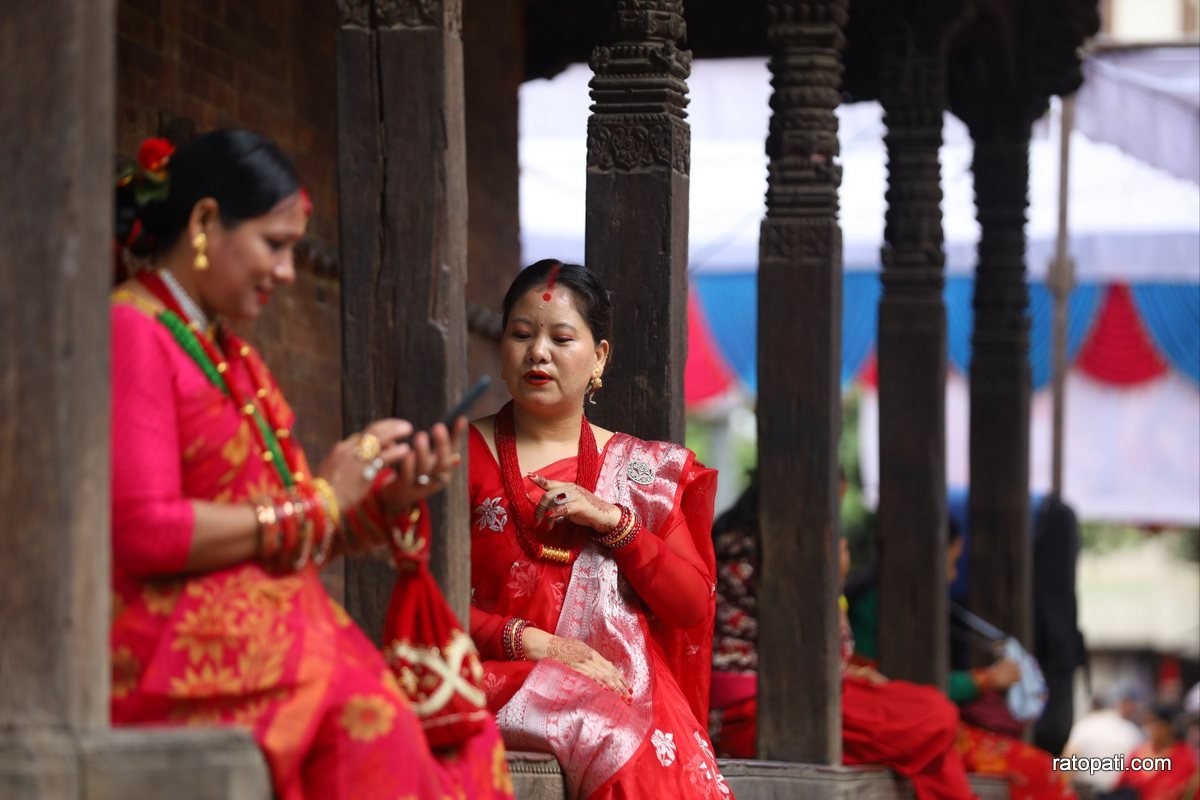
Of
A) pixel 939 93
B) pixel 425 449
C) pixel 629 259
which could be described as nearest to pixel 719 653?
pixel 629 259

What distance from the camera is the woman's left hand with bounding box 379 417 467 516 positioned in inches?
137

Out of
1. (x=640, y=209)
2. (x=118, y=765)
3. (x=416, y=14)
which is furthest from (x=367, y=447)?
(x=640, y=209)

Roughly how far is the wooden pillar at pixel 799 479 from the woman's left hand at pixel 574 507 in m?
1.90

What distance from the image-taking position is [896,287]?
27.1ft

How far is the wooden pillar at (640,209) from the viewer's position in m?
5.74

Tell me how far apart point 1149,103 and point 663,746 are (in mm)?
7629

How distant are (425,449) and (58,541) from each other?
28.2 inches

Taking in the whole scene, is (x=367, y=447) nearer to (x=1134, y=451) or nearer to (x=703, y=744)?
(x=703, y=744)

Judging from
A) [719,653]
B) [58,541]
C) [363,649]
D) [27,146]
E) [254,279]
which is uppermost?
[27,146]

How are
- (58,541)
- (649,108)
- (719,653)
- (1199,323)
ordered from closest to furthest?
→ (58,541), (649,108), (719,653), (1199,323)

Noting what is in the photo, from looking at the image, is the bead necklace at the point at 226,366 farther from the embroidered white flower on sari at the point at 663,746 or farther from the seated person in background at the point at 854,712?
the seated person in background at the point at 854,712

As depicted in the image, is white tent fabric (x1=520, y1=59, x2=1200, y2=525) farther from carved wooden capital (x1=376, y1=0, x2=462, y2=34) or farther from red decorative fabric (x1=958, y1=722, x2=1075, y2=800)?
carved wooden capital (x1=376, y1=0, x2=462, y2=34)

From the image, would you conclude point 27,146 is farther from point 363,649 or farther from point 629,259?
point 629,259

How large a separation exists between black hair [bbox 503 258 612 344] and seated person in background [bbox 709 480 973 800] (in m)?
2.00
